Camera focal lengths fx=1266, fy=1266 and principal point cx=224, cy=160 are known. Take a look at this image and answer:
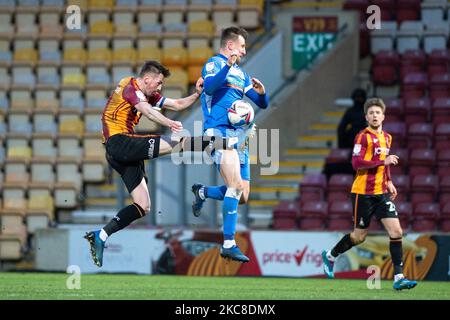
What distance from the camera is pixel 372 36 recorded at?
2212 cm

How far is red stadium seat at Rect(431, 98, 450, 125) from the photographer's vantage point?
1972 centimetres

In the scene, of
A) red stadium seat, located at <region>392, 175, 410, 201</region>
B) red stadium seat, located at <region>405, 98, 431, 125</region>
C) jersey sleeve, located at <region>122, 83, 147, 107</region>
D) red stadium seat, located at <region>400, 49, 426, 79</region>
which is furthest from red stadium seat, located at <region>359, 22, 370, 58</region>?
jersey sleeve, located at <region>122, 83, 147, 107</region>

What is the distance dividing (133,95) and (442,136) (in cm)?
737

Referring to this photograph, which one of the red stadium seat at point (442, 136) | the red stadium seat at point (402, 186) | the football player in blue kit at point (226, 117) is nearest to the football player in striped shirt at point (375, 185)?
the football player in blue kit at point (226, 117)

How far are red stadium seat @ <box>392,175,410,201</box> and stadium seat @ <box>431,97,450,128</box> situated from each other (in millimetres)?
1418

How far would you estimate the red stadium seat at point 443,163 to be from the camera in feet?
61.6

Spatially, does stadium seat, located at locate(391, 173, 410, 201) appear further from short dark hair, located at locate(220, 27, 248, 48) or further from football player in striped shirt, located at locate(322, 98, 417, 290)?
short dark hair, located at locate(220, 27, 248, 48)

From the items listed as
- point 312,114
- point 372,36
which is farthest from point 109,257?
point 372,36

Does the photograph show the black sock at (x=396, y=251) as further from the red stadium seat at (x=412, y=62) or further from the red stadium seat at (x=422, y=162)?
the red stadium seat at (x=412, y=62)

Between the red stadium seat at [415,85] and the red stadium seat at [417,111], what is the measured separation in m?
0.47

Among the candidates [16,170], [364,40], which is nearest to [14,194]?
[16,170]

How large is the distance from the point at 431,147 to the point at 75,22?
23.4ft
